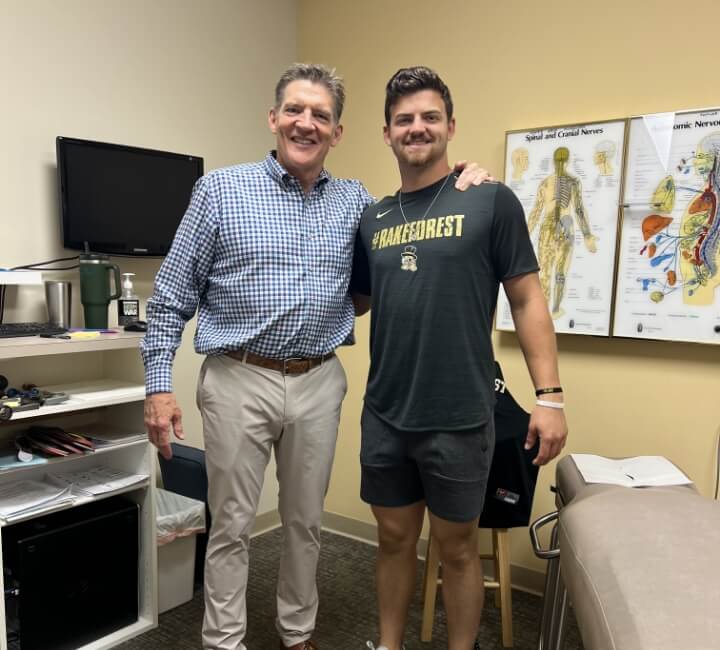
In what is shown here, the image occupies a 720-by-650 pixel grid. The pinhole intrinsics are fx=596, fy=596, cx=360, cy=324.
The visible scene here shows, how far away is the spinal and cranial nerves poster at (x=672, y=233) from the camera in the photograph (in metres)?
1.94

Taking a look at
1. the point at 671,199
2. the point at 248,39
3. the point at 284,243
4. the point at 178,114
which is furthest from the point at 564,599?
the point at 248,39

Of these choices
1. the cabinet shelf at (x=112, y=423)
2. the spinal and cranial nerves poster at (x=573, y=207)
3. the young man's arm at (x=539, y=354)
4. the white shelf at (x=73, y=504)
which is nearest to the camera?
the young man's arm at (x=539, y=354)

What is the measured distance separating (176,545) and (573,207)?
1.90m

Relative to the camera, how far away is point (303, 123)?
158 centimetres

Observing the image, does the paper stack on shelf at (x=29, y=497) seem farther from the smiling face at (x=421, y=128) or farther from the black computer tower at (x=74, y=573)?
the smiling face at (x=421, y=128)

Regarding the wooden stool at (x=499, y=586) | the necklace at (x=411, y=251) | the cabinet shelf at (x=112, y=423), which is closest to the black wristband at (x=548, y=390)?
the necklace at (x=411, y=251)

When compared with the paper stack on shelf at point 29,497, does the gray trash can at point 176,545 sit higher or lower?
lower

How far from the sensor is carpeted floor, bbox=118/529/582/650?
6.51 feet

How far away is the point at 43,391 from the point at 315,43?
2.00 m

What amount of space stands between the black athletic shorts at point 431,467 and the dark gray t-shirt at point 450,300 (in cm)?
4

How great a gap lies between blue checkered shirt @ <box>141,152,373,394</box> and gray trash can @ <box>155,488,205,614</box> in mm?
777

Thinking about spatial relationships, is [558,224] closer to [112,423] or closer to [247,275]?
[247,275]

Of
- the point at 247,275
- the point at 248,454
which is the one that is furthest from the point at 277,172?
the point at 248,454

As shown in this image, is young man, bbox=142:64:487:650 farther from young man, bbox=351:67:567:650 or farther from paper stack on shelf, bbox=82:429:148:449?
paper stack on shelf, bbox=82:429:148:449
